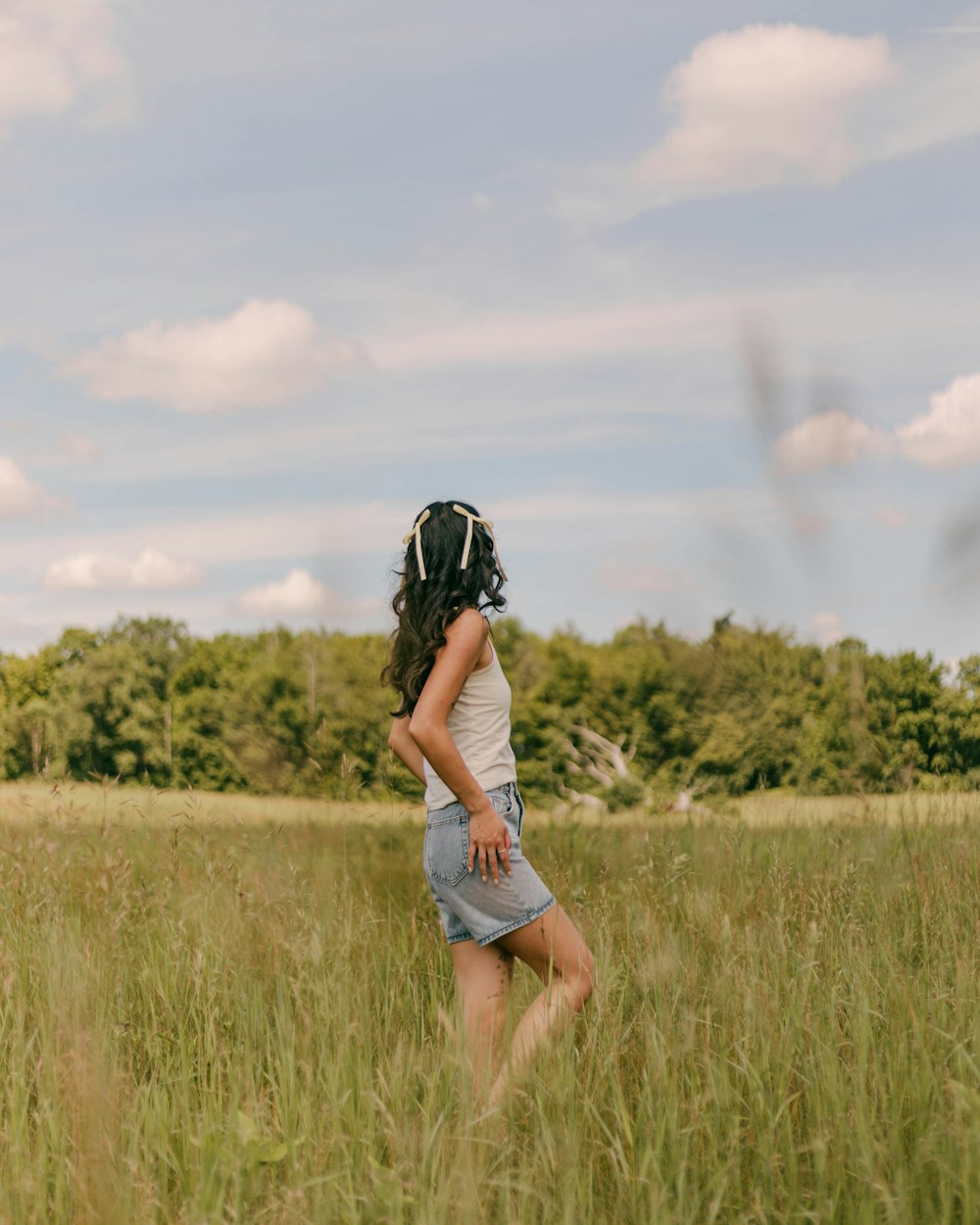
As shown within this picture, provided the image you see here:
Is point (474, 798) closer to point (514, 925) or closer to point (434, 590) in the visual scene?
point (514, 925)

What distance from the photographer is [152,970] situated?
3.79m

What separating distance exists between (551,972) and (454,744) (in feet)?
2.27

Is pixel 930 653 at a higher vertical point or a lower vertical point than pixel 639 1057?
higher

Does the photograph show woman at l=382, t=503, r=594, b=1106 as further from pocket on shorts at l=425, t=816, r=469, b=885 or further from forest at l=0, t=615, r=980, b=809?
forest at l=0, t=615, r=980, b=809

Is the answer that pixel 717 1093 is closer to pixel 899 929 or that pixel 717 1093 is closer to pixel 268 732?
pixel 899 929

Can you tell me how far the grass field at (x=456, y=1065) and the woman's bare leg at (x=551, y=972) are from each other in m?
0.09

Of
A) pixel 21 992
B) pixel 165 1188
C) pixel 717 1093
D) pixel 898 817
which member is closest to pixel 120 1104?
pixel 165 1188

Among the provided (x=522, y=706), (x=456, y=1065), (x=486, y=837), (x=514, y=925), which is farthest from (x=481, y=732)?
(x=522, y=706)

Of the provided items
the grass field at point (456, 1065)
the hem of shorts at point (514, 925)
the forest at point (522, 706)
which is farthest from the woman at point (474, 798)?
the forest at point (522, 706)

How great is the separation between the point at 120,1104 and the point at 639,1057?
1452 millimetres

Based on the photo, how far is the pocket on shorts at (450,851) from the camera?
3008 millimetres

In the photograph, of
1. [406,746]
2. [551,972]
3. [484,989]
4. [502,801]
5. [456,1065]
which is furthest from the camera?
[406,746]

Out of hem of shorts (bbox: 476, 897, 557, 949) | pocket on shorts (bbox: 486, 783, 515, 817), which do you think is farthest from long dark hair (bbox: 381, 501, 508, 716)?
hem of shorts (bbox: 476, 897, 557, 949)

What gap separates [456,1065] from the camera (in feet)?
8.96
